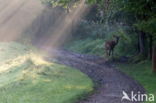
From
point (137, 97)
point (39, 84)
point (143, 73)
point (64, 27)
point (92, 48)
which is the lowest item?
point (143, 73)

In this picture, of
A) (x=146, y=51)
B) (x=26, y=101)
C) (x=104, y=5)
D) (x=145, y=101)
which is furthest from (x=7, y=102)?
(x=146, y=51)

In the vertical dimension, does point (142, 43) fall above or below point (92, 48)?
above

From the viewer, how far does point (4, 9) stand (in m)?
35.1

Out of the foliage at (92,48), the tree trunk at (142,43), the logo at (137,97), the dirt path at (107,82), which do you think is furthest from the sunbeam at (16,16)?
the logo at (137,97)

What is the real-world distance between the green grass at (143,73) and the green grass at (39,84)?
2.73 meters

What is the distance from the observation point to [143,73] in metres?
17.3

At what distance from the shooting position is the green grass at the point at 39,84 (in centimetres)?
1126

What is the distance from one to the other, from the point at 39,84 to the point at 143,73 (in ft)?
22.9

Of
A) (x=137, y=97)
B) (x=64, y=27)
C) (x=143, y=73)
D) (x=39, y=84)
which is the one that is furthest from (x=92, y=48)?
(x=137, y=97)

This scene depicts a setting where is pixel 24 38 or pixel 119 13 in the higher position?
pixel 119 13

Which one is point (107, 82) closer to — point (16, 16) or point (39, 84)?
point (39, 84)

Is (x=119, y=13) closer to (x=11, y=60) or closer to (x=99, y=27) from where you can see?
(x=11, y=60)

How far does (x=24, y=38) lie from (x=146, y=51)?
17511 millimetres

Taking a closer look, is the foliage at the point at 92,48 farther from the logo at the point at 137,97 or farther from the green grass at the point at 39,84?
the logo at the point at 137,97
